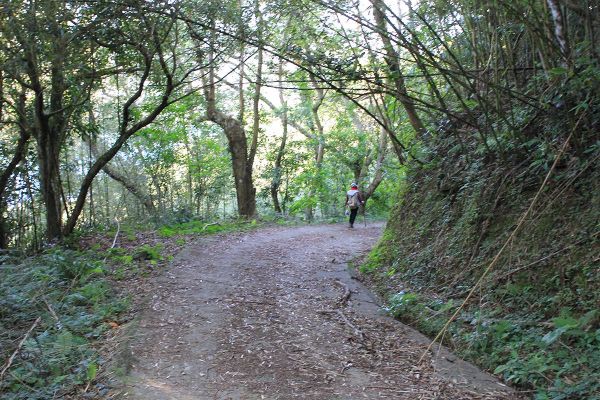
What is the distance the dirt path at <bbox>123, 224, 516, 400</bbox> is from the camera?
4359mm

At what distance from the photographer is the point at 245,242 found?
12.4 m

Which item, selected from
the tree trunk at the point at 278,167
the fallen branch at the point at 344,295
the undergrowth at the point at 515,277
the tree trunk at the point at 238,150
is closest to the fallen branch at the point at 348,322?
the fallen branch at the point at 344,295

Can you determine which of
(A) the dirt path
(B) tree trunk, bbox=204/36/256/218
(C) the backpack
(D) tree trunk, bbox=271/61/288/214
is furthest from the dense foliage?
(D) tree trunk, bbox=271/61/288/214

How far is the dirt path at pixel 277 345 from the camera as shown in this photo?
4359 mm

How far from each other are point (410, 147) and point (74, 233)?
8138 millimetres

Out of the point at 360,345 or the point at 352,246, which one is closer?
the point at 360,345

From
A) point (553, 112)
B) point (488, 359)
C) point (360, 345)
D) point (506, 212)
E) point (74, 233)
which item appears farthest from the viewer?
point (74, 233)

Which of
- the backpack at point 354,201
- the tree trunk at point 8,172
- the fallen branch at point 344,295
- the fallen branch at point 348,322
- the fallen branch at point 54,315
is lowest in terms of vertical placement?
the fallen branch at point 348,322

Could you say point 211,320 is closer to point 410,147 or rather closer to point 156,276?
point 156,276

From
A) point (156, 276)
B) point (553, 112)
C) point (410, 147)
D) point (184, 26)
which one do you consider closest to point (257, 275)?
point (156, 276)

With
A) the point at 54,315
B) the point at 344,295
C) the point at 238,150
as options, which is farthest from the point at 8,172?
the point at 344,295

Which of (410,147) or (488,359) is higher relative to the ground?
(410,147)

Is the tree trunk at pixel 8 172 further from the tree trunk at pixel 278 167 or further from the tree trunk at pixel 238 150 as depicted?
the tree trunk at pixel 278 167

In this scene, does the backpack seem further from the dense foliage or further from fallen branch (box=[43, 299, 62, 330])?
fallen branch (box=[43, 299, 62, 330])
